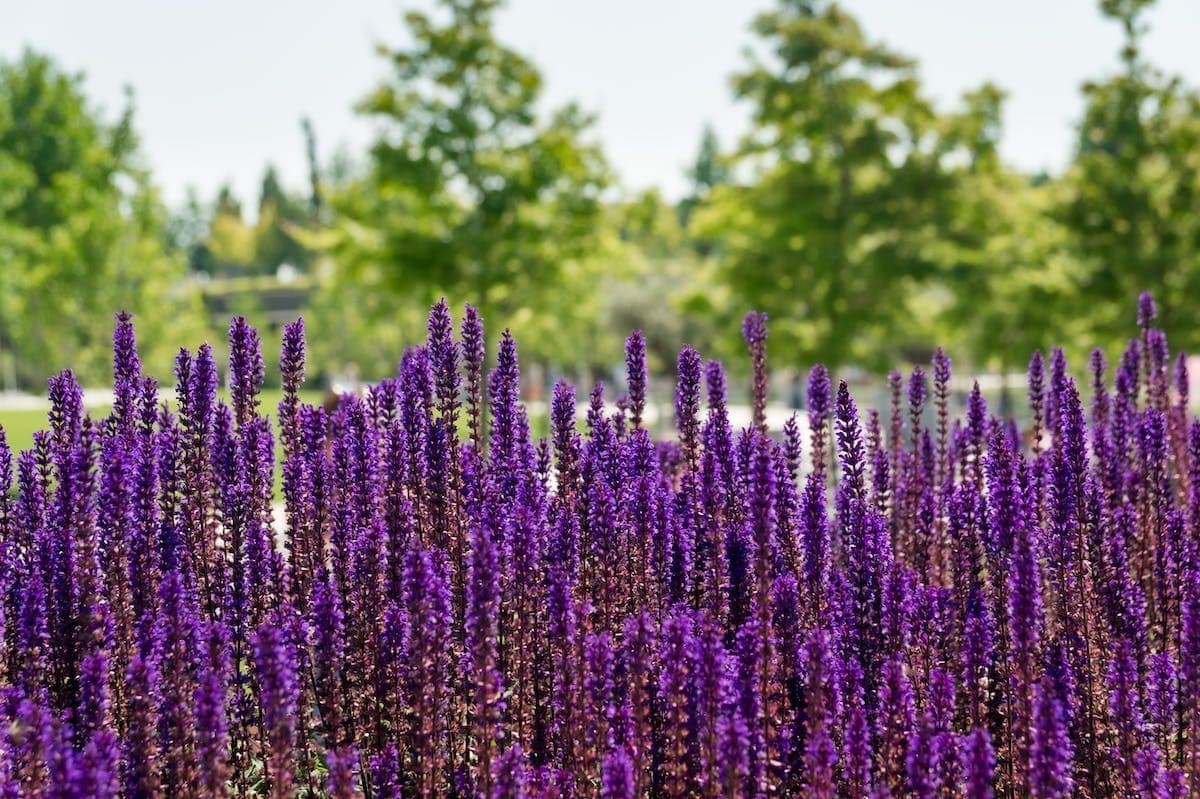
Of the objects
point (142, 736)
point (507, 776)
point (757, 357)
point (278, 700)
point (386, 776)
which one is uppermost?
point (757, 357)

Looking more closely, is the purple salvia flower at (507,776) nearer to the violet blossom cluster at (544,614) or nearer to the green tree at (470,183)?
the violet blossom cluster at (544,614)

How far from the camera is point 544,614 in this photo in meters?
4.46

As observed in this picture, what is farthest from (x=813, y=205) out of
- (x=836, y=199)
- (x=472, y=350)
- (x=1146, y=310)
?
(x=472, y=350)

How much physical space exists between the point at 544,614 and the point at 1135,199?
72.2ft

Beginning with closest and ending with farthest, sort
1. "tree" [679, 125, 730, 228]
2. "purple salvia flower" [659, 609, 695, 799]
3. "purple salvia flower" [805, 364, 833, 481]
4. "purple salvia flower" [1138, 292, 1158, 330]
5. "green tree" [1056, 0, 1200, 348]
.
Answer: "purple salvia flower" [659, 609, 695, 799] → "purple salvia flower" [805, 364, 833, 481] → "purple salvia flower" [1138, 292, 1158, 330] → "green tree" [1056, 0, 1200, 348] → "tree" [679, 125, 730, 228]

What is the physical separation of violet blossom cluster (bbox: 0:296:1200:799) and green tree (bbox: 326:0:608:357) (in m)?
20.3

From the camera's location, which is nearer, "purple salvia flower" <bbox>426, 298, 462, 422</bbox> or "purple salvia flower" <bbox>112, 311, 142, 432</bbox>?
"purple salvia flower" <bbox>426, 298, 462, 422</bbox>

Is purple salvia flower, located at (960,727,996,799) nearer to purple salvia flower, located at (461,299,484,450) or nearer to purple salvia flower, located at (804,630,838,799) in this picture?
purple salvia flower, located at (804,630,838,799)

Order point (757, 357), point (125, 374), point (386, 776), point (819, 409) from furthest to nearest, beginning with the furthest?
point (757, 357) → point (819, 409) → point (125, 374) → point (386, 776)

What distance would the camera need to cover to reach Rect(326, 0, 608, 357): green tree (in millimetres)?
25625

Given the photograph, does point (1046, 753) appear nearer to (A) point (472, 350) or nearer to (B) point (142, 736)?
(B) point (142, 736)

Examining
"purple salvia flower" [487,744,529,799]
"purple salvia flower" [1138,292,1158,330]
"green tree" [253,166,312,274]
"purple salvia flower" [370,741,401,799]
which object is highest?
"green tree" [253,166,312,274]

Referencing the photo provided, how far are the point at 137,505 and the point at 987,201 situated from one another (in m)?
25.1

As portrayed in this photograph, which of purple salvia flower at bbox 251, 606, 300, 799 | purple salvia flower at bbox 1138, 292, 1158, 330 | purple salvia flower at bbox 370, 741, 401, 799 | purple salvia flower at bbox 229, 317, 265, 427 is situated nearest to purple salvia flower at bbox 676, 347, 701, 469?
purple salvia flower at bbox 229, 317, 265, 427
